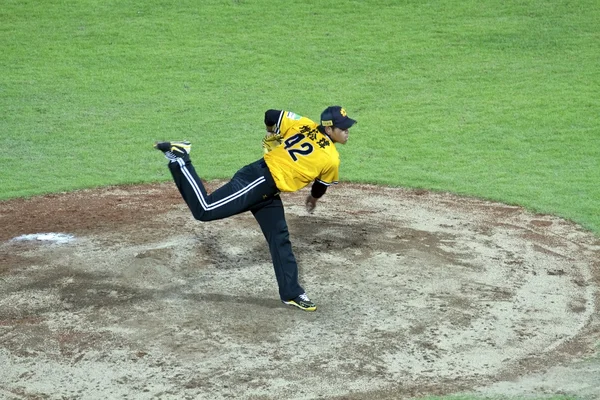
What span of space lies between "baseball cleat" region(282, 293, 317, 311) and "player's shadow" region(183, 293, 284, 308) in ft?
0.43

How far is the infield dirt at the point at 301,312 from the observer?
21.6 feet

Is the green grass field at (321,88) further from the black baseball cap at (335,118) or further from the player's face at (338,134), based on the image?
the black baseball cap at (335,118)

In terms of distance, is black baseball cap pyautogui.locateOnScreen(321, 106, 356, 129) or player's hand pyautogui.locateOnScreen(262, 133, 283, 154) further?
player's hand pyautogui.locateOnScreen(262, 133, 283, 154)

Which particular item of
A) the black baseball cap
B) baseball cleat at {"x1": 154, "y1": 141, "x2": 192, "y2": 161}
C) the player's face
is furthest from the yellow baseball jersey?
baseball cleat at {"x1": 154, "y1": 141, "x2": 192, "y2": 161}

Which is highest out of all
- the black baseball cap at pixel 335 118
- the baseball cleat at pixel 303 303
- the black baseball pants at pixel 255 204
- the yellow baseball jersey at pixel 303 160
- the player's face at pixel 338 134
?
the black baseball cap at pixel 335 118

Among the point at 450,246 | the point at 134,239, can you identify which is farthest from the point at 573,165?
the point at 134,239

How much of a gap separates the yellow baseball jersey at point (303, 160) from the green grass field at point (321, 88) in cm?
378

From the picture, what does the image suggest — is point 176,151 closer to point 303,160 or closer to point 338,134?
point 303,160

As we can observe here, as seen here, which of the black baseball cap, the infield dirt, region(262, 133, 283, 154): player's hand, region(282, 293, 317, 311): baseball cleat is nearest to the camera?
the infield dirt

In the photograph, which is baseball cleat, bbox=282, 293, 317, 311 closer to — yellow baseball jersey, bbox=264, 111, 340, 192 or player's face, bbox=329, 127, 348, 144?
yellow baseball jersey, bbox=264, 111, 340, 192

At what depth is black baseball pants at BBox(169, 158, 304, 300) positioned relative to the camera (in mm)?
7750

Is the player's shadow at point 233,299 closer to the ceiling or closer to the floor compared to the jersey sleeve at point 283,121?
closer to the floor

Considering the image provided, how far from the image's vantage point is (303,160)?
25.6 ft

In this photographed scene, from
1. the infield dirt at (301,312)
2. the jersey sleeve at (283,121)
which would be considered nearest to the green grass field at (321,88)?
the infield dirt at (301,312)
